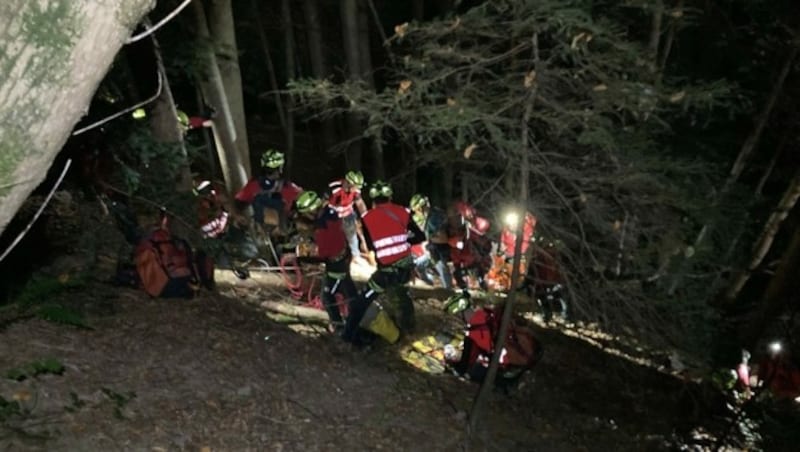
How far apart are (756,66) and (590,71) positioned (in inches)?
368

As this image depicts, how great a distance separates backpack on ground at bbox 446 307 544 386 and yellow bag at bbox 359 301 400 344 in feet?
3.54

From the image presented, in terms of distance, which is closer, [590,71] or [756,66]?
[590,71]

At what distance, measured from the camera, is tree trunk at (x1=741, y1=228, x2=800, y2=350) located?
10602 mm

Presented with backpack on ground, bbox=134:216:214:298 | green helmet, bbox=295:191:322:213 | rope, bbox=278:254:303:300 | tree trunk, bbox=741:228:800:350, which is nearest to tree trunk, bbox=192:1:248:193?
rope, bbox=278:254:303:300

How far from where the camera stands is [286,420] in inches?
225

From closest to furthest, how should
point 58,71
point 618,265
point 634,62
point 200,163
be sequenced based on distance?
point 58,71, point 634,62, point 618,265, point 200,163

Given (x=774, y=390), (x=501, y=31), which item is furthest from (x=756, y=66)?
(x=501, y=31)

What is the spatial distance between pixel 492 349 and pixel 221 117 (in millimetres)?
6046

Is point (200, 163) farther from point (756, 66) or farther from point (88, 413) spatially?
point (756, 66)

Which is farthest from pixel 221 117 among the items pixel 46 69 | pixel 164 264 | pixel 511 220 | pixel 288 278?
pixel 46 69

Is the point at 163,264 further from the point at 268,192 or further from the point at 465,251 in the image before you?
the point at 465,251

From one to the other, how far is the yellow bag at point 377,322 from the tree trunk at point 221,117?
4328 millimetres

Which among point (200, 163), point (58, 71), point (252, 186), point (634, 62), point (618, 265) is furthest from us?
point (200, 163)

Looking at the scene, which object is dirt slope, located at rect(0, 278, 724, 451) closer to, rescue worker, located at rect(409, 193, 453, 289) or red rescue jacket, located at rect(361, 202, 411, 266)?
red rescue jacket, located at rect(361, 202, 411, 266)
